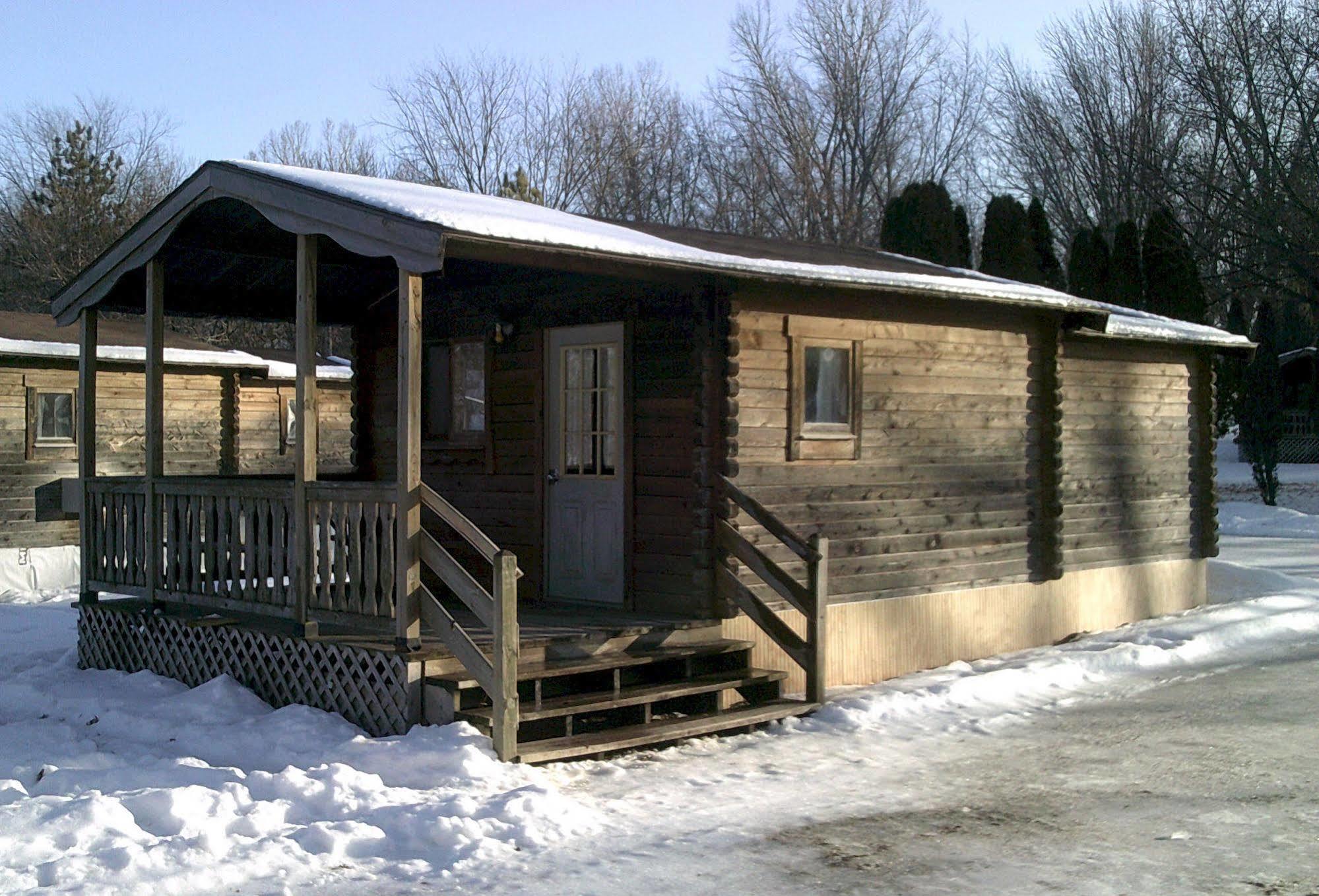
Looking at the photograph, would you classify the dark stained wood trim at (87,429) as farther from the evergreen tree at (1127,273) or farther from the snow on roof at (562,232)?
the evergreen tree at (1127,273)

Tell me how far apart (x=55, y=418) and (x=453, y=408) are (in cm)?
984

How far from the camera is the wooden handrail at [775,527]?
9.44 m

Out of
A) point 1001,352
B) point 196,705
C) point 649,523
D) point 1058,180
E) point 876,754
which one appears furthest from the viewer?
point 1058,180

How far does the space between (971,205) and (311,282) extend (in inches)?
1503

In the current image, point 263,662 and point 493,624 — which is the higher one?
point 493,624

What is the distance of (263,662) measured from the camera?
9.27m

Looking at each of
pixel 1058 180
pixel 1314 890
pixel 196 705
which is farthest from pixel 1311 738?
pixel 1058 180

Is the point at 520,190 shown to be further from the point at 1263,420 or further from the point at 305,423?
the point at 305,423

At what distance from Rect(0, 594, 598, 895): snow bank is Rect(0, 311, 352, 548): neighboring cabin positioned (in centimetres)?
1038

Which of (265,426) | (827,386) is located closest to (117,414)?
(265,426)

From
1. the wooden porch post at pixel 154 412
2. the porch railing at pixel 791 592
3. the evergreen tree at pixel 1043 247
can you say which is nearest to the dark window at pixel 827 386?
the porch railing at pixel 791 592

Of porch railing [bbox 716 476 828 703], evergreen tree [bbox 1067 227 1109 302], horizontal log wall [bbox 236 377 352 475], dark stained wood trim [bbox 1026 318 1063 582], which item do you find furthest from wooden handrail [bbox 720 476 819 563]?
evergreen tree [bbox 1067 227 1109 302]

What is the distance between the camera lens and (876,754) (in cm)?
829

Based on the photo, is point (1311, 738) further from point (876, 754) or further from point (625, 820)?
point (625, 820)
